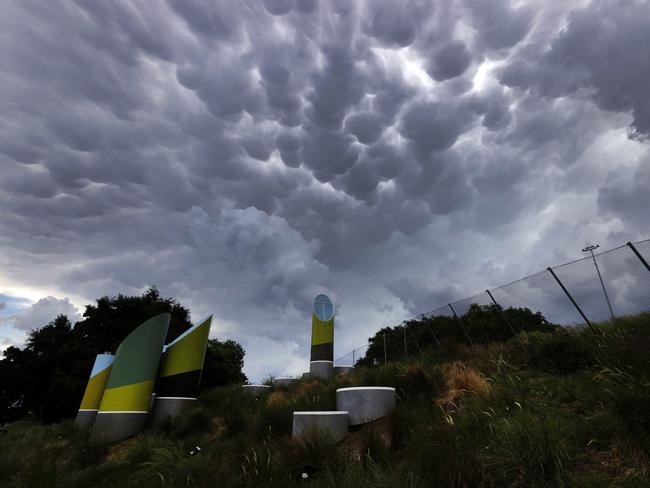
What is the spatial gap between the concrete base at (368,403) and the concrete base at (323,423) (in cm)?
37

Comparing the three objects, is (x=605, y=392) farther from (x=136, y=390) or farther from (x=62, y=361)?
(x=62, y=361)

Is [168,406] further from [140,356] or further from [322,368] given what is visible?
[322,368]

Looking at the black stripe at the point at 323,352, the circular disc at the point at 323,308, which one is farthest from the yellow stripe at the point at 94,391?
the circular disc at the point at 323,308

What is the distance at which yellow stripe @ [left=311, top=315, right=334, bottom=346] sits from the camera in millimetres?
19500

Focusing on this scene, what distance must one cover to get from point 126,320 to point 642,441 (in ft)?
118

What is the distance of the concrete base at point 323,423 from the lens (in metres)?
7.89

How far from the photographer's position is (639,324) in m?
8.80

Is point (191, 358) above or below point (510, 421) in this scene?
above

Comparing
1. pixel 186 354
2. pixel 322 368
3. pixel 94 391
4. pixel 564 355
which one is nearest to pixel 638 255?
pixel 564 355

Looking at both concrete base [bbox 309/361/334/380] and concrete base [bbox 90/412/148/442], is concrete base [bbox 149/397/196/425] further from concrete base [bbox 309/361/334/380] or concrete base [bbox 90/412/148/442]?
concrete base [bbox 309/361/334/380]

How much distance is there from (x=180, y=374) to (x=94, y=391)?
5.68m

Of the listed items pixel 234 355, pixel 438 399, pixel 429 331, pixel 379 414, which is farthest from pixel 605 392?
pixel 234 355

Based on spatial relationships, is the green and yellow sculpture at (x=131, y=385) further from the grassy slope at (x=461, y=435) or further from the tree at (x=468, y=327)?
the tree at (x=468, y=327)

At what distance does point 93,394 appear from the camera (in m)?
18.5
